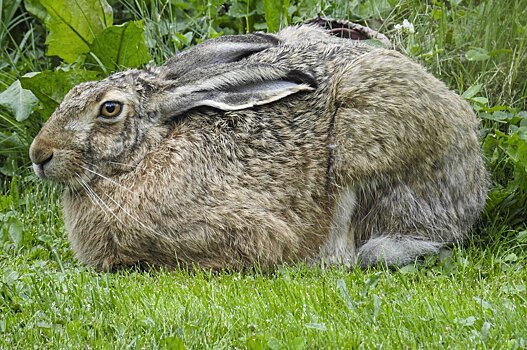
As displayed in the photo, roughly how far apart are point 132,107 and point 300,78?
40.9 inches

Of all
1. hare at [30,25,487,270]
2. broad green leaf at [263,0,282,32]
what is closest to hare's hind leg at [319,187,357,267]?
hare at [30,25,487,270]

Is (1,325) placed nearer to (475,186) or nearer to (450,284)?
(450,284)

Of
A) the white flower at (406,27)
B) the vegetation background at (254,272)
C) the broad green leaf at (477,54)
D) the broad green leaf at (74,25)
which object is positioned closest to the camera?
the vegetation background at (254,272)

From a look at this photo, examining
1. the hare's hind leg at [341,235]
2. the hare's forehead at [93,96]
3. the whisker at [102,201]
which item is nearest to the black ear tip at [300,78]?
the hare's hind leg at [341,235]

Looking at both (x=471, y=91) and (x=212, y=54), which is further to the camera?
(x=471, y=91)

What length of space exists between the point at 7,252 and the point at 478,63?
11.8 feet

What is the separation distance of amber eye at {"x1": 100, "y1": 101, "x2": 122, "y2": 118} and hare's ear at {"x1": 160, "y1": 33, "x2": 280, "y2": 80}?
0.42m

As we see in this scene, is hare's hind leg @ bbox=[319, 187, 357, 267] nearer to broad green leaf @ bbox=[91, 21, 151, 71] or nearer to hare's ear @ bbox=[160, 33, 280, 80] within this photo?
hare's ear @ bbox=[160, 33, 280, 80]

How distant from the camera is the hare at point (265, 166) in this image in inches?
235

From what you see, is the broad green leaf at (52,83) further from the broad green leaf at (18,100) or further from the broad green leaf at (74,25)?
the broad green leaf at (74,25)

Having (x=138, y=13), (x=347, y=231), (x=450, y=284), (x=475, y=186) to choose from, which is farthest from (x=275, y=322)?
(x=138, y=13)

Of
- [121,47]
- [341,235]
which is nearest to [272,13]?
[121,47]

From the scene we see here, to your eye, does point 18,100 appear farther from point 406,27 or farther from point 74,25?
point 406,27

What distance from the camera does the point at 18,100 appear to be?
7250 millimetres
